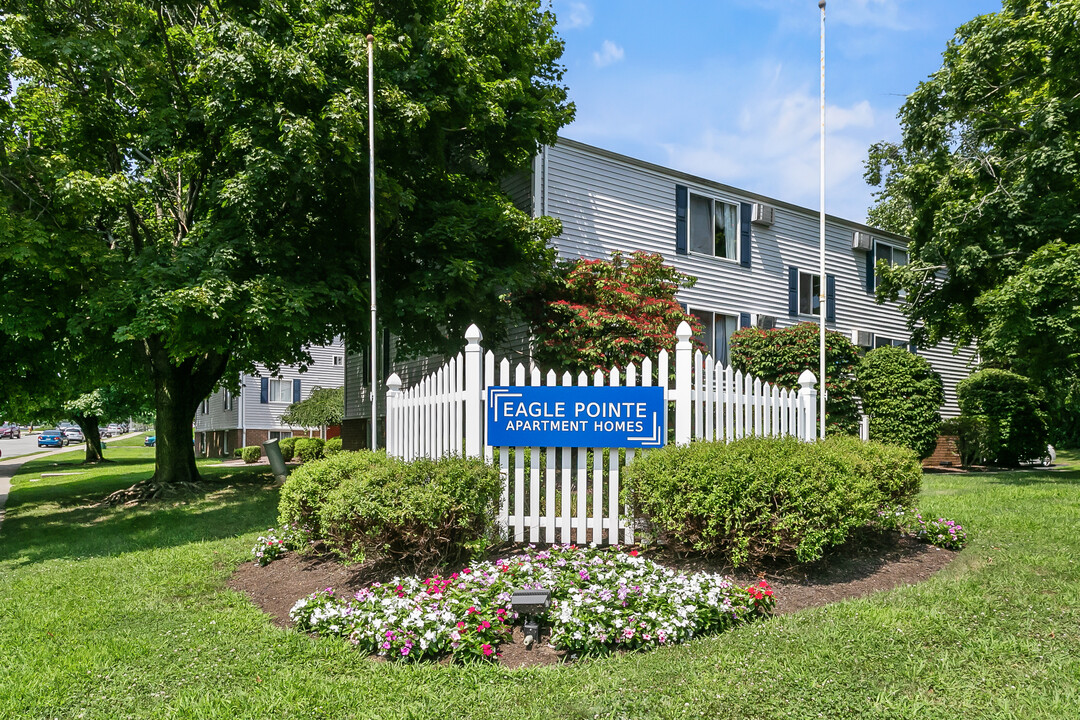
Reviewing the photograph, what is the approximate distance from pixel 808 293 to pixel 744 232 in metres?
2.71

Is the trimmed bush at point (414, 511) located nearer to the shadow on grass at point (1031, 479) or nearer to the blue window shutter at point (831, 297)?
the shadow on grass at point (1031, 479)

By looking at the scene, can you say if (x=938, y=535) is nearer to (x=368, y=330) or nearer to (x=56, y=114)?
(x=368, y=330)

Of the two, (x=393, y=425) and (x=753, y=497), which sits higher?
(x=393, y=425)

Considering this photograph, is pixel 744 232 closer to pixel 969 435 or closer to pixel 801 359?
pixel 801 359

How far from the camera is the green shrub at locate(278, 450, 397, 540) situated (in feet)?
21.9

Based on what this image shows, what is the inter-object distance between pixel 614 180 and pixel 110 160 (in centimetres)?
951

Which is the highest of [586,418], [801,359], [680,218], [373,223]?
[680,218]

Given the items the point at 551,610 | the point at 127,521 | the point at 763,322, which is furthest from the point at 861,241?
the point at 127,521

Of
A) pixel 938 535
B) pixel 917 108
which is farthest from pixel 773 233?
pixel 938 535

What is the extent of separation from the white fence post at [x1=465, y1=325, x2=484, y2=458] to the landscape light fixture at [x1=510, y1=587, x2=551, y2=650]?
214 centimetres

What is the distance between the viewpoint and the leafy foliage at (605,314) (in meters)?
11.9

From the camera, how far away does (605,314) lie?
11992mm

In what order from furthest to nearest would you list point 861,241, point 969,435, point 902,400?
point 861,241 → point 969,435 → point 902,400

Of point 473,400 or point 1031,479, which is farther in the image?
point 1031,479
